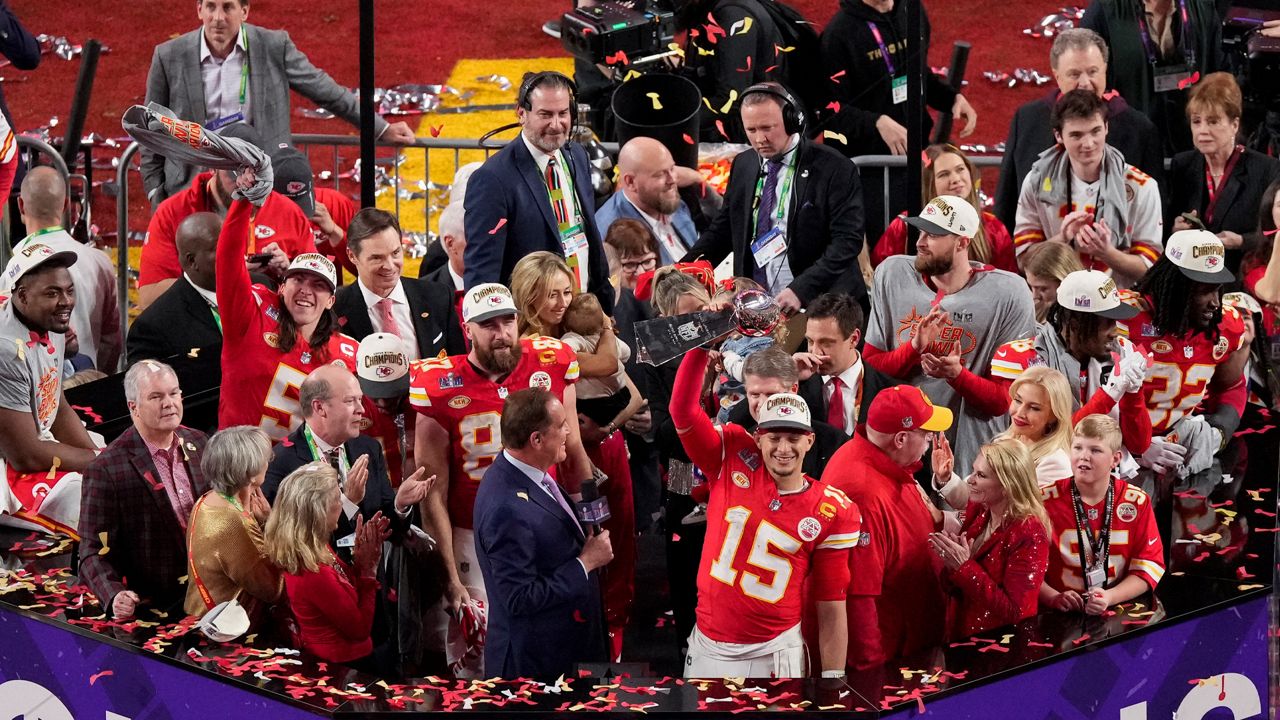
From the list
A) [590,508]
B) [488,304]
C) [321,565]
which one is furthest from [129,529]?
[590,508]

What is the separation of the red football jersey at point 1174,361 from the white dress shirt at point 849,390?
3.75ft

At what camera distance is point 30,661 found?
662 cm

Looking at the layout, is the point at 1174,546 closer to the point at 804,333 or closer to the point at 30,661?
the point at 804,333

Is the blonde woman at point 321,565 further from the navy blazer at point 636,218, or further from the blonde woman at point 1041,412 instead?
the navy blazer at point 636,218

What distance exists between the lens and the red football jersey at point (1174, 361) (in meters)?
7.70

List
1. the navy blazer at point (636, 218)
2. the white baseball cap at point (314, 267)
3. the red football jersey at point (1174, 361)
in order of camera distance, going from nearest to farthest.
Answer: the white baseball cap at point (314, 267) → the red football jersey at point (1174, 361) → the navy blazer at point (636, 218)

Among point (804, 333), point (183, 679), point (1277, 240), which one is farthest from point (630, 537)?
point (1277, 240)

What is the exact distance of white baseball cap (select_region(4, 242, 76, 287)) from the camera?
7.47 metres

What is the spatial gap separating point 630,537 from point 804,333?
47.8 inches

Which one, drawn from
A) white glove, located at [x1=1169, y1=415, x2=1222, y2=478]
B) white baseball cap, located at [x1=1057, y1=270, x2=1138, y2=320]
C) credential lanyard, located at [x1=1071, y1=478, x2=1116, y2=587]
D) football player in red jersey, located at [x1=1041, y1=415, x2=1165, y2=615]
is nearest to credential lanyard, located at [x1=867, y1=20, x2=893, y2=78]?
white baseball cap, located at [x1=1057, y1=270, x2=1138, y2=320]

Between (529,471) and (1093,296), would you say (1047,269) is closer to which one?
A: (1093,296)

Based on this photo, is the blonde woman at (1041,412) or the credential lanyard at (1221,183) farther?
the credential lanyard at (1221,183)

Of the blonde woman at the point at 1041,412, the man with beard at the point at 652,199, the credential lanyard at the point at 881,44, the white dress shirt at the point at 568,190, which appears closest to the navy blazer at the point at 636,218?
the man with beard at the point at 652,199

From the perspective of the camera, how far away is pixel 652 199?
28.5ft
